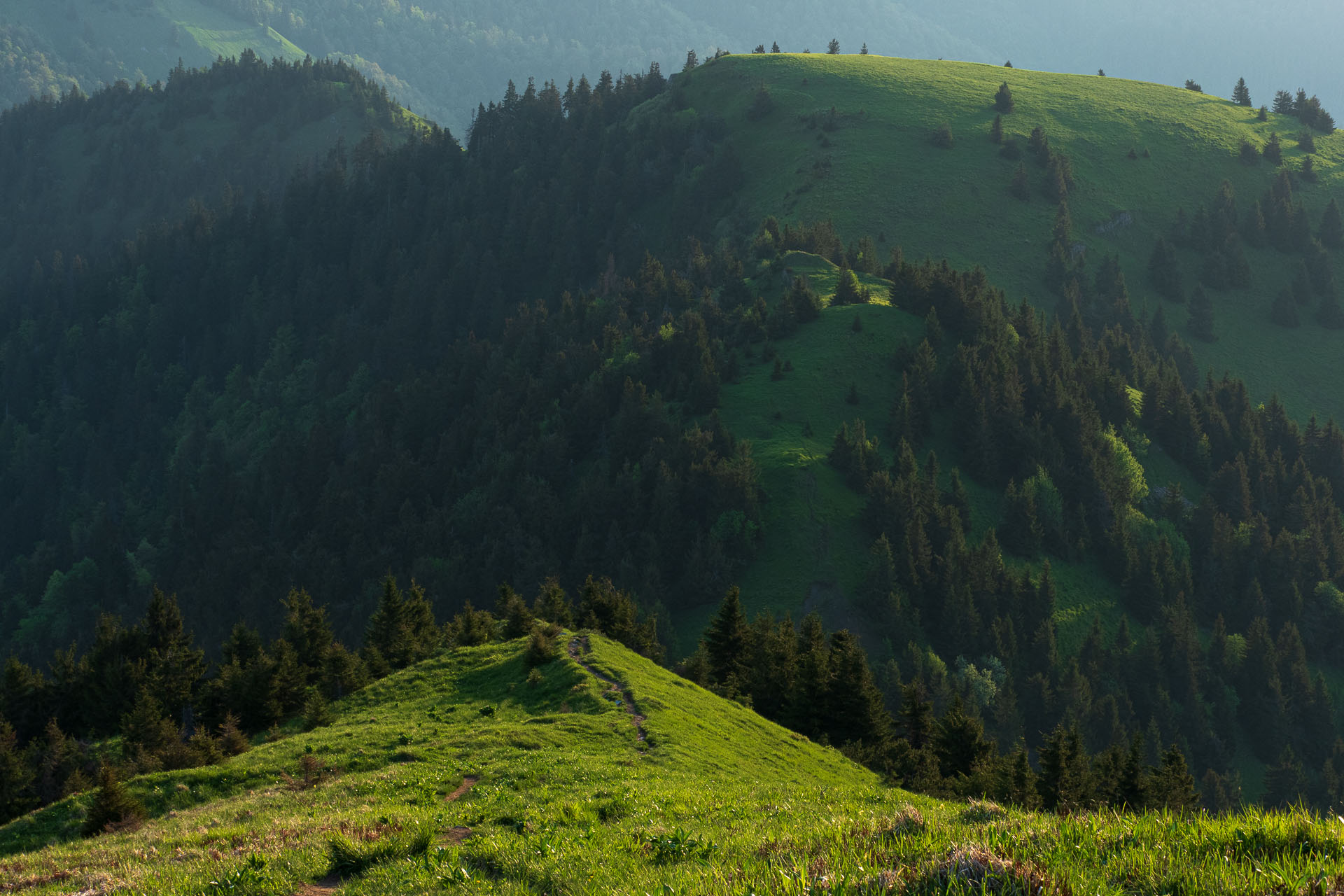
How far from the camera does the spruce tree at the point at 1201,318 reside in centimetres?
Answer: 17825

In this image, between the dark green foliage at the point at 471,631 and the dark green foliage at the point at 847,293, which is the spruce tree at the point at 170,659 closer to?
the dark green foliage at the point at 471,631

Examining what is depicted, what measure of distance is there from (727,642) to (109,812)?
4774 cm

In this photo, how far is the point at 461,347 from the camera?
7082 inches

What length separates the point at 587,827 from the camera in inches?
650

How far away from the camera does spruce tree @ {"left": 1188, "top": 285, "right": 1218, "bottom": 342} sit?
178 m

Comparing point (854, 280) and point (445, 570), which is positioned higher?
point (854, 280)

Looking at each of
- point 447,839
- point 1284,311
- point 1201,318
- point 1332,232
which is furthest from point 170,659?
point 1332,232

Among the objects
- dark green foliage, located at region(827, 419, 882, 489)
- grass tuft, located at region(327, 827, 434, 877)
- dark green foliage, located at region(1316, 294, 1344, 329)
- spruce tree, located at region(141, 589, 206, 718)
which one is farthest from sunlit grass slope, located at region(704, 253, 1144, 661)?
grass tuft, located at region(327, 827, 434, 877)

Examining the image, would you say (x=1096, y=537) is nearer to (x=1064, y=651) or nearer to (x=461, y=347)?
(x=1064, y=651)

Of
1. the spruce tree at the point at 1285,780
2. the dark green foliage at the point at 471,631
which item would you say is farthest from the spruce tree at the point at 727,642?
the spruce tree at the point at 1285,780

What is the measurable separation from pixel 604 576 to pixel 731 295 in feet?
188

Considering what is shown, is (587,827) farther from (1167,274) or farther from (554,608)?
(1167,274)

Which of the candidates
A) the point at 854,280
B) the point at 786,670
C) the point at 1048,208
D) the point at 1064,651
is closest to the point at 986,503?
the point at 1064,651

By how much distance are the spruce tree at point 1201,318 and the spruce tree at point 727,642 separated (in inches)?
5891
